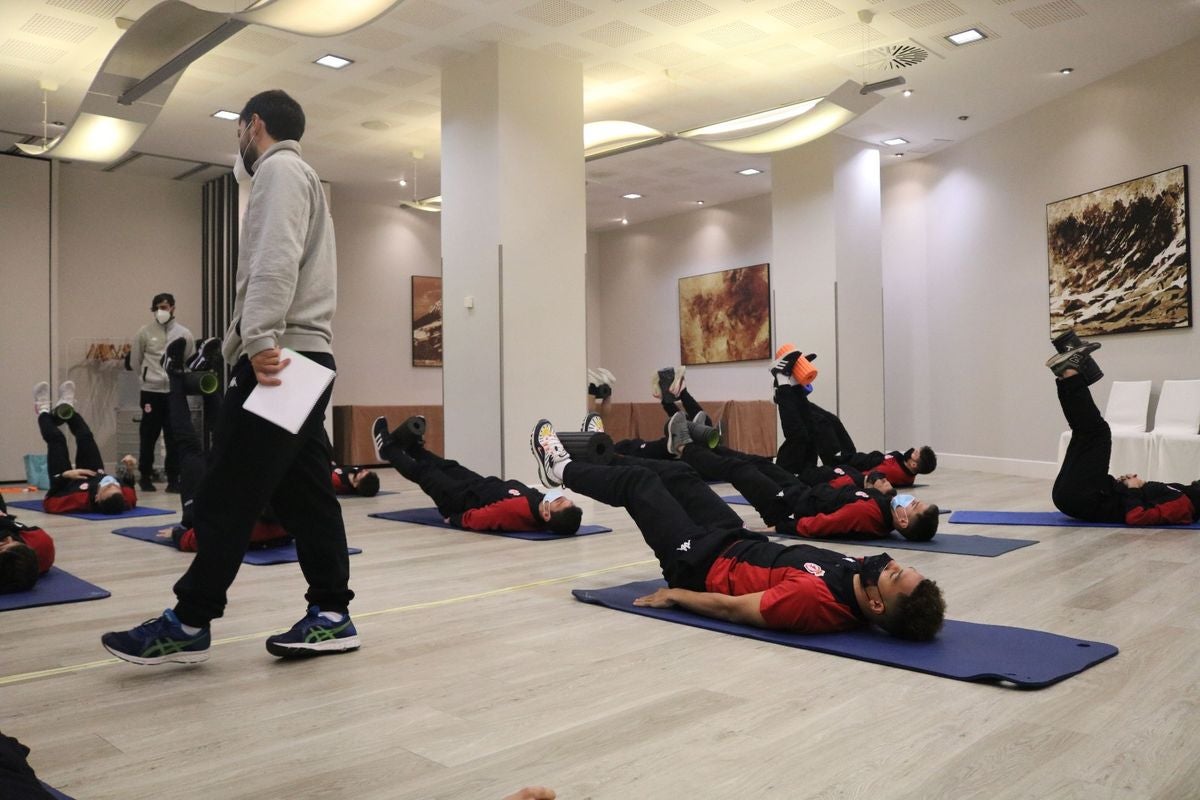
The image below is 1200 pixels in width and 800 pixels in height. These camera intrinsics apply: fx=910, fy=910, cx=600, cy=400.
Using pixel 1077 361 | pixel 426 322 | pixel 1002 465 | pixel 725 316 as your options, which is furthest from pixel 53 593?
pixel 725 316

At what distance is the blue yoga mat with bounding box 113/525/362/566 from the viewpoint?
4408 mm

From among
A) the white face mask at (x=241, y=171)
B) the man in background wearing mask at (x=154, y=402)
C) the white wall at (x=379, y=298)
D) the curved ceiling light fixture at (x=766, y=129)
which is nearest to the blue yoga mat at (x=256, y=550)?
the white face mask at (x=241, y=171)

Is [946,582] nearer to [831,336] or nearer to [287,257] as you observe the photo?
[287,257]

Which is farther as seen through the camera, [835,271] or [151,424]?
[835,271]

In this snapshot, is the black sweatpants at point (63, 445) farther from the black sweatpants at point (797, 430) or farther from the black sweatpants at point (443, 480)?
the black sweatpants at point (797, 430)

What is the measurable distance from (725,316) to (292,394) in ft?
38.0

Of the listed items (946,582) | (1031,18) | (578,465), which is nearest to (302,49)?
(578,465)

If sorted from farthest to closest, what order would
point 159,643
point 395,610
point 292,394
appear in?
point 395,610 → point 159,643 → point 292,394

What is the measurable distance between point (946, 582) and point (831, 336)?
21.6ft

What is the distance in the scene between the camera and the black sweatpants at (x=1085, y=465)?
523 centimetres

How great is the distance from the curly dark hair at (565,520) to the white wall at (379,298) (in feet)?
26.1

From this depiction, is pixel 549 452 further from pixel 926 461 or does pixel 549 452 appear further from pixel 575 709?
pixel 926 461

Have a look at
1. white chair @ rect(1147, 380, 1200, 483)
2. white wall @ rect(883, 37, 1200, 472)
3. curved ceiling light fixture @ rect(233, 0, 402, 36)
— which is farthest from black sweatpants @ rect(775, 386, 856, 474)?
curved ceiling light fixture @ rect(233, 0, 402, 36)

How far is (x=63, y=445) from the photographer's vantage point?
22.8ft
